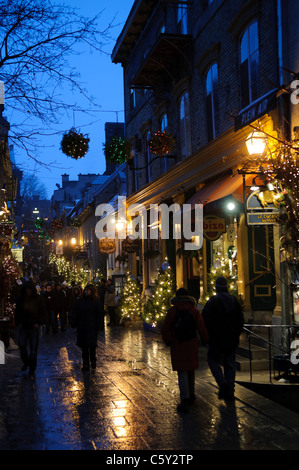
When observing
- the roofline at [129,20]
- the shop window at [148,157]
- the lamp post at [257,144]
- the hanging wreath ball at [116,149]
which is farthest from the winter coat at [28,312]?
the roofline at [129,20]

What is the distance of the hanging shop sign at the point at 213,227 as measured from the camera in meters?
13.9

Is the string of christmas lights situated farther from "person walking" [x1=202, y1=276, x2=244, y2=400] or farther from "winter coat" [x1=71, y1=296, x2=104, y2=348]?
"person walking" [x1=202, y1=276, x2=244, y2=400]

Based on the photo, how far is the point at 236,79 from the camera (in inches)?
570

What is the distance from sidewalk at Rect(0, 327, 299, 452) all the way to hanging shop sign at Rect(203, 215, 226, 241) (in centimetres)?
358

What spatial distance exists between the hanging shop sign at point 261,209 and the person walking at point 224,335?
111 inches

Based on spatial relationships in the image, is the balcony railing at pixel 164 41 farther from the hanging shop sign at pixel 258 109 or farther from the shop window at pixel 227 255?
the hanging shop sign at pixel 258 109

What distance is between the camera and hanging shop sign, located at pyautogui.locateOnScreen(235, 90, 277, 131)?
34.9ft

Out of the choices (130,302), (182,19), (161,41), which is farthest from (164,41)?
(130,302)

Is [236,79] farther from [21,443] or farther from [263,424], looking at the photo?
[21,443]

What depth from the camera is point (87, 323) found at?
36.5 ft

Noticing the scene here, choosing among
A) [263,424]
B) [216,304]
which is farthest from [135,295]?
[263,424]

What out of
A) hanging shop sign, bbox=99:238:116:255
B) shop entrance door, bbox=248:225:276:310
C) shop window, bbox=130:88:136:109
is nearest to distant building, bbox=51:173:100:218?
hanging shop sign, bbox=99:238:116:255

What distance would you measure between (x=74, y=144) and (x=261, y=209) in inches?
236

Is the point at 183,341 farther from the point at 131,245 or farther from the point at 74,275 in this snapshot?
the point at 74,275
